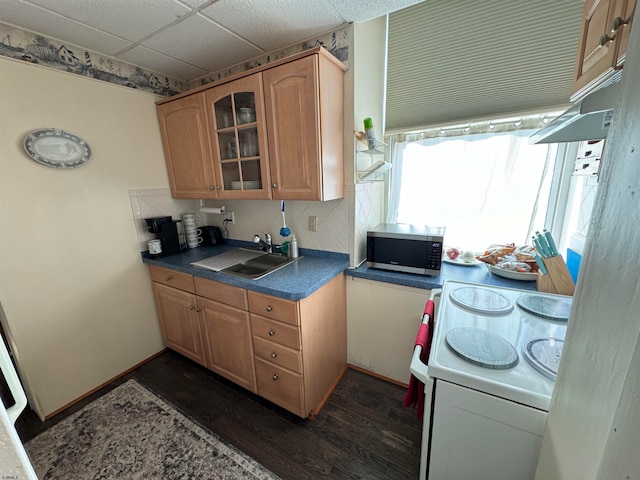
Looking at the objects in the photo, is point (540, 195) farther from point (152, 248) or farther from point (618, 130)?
point (152, 248)

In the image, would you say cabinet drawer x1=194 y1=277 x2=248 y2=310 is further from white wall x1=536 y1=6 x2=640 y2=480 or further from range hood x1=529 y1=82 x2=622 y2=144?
range hood x1=529 y1=82 x2=622 y2=144

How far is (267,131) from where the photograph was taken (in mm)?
1544

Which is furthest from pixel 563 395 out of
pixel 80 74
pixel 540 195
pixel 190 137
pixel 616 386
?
pixel 80 74

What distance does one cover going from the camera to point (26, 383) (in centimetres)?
157

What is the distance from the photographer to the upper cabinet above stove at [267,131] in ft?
4.58

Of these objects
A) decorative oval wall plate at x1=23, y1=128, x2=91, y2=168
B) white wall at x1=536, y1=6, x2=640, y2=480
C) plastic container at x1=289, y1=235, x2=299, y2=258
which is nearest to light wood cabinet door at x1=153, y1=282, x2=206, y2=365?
plastic container at x1=289, y1=235, x2=299, y2=258

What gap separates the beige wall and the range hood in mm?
2472

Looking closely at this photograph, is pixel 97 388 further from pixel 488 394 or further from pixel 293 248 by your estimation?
pixel 488 394

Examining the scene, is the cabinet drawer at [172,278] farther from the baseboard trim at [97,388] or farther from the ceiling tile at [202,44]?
the ceiling tile at [202,44]

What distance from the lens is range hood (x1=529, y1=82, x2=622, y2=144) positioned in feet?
2.17

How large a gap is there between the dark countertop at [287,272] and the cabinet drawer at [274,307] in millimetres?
43

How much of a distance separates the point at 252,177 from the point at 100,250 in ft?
4.00

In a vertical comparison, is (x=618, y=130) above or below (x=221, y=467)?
above

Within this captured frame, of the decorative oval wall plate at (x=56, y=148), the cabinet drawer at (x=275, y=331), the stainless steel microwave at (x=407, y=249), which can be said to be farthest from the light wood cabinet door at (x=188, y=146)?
the stainless steel microwave at (x=407, y=249)
